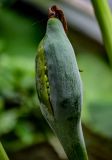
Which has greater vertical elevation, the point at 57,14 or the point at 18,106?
the point at 57,14

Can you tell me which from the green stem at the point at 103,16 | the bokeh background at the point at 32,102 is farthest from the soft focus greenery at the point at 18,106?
the green stem at the point at 103,16

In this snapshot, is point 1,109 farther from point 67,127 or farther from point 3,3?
point 67,127

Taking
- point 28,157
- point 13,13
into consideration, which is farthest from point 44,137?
point 13,13

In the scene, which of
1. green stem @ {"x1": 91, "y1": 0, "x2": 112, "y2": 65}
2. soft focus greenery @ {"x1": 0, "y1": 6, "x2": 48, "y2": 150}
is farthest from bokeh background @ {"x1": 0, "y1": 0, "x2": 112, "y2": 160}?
green stem @ {"x1": 91, "y1": 0, "x2": 112, "y2": 65}

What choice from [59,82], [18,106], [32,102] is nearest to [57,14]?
[59,82]

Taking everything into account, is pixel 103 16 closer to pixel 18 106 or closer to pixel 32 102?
pixel 32 102

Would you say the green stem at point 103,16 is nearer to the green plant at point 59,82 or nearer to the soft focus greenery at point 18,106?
the green plant at point 59,82
